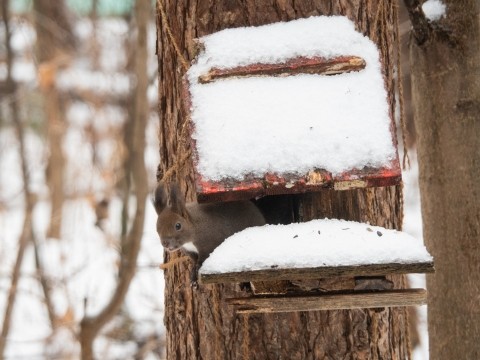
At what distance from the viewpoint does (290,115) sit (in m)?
1.99

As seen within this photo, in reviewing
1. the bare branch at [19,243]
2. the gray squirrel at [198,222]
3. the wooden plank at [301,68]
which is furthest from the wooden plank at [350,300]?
the bare branch at [19,243]

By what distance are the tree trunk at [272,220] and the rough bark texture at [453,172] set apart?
0.20 m

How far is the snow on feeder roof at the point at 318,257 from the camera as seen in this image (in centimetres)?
178

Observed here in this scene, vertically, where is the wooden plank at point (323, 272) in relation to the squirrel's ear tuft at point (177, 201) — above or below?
below

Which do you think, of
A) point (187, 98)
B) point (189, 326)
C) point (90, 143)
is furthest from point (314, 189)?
point (90, 143)

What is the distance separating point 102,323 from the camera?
3.59 meters

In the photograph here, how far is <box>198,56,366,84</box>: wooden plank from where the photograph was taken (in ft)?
6.81

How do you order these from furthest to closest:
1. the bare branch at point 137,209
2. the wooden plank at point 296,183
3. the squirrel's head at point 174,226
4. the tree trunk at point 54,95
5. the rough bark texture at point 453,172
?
the tree trunk at point 54,95 → the bare branch at point 137,209 → the rough bark texture at point 453,172 → the squirrel's head at point 174,226 → the wooden plank at point 296,183

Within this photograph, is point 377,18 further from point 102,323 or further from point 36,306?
point 36,306

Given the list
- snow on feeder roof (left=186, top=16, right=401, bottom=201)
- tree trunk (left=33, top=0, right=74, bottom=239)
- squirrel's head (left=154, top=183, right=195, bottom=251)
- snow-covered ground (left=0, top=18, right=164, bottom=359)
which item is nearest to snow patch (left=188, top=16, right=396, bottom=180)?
snow on feeder roof (left=186, top=16, right=401, bottom=201)

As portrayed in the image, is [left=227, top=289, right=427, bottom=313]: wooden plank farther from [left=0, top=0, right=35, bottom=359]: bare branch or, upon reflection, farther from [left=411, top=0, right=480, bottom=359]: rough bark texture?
[left=0, top=0, right=35, bottom=359]: bare branch

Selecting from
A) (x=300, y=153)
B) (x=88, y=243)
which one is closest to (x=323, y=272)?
(x=300, y=153)

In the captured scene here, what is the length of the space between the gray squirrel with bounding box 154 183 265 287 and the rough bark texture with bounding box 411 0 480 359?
888 millimetres

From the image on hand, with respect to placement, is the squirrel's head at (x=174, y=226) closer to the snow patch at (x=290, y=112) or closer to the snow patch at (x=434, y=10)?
the snow patch at (x=290, y=112)
